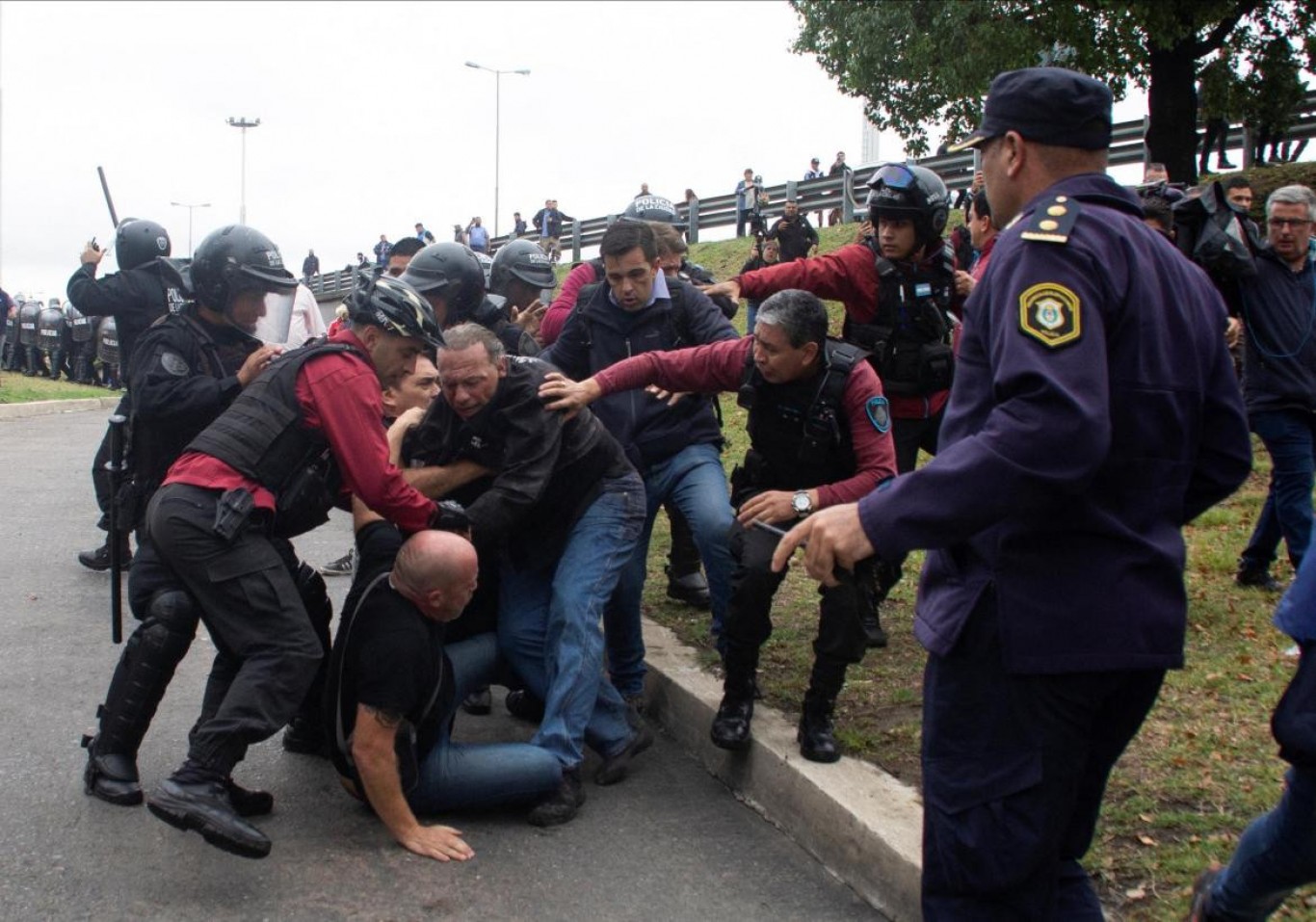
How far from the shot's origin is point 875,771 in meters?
4.43

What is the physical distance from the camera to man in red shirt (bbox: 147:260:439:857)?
4.01 meters

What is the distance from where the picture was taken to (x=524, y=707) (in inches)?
217

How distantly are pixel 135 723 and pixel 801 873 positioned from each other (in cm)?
214

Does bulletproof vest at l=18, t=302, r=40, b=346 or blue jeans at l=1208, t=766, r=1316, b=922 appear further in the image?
bulletproof vest at l=18, t=302, r=40, b=346

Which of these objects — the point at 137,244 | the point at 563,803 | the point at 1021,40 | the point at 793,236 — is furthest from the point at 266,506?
the point at 1021,40

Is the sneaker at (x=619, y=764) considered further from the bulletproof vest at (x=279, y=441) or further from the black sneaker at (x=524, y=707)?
the bulletproof vest at (x=279, y=441)

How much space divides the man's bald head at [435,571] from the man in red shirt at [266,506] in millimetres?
145

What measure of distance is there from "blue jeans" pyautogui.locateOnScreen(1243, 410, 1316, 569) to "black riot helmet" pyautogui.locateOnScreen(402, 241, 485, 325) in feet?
12.3

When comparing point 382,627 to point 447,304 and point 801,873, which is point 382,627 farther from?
point 447,304

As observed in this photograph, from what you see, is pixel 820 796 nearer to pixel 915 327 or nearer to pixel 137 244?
pixel 915 327

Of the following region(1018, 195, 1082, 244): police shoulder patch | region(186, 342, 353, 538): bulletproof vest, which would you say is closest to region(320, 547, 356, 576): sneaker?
region(186, 342, 353, 538): bulletproof vest

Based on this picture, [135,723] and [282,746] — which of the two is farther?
[282,746]

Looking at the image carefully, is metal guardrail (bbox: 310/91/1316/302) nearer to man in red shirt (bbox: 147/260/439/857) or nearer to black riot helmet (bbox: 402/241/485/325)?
black riot helmet (bbox: 402/241/485/325)

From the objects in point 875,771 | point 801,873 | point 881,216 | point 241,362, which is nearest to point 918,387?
point 881,216
